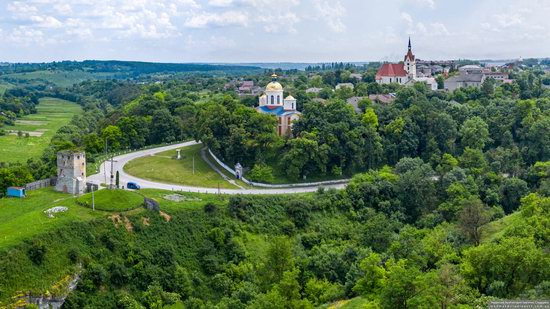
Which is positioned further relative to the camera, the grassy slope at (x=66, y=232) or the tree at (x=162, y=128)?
the tree at (x=162, y=128)

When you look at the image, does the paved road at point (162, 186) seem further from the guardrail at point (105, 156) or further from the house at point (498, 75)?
the house at point (498, 75)

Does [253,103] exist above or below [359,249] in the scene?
above

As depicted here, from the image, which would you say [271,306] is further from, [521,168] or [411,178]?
[521,168]

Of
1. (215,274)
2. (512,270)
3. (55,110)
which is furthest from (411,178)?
(55,110)

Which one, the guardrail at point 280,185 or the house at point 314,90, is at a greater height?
the house at point 314,90

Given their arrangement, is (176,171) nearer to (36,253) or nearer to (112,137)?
(112,137)

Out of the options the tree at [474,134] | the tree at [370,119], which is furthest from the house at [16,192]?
the tree at [474,134]
